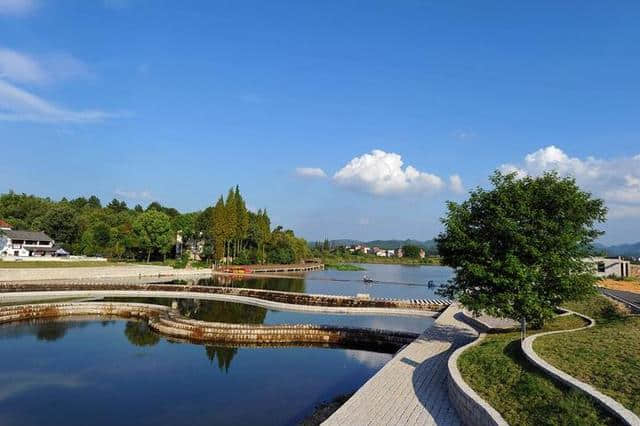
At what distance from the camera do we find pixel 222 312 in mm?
34438

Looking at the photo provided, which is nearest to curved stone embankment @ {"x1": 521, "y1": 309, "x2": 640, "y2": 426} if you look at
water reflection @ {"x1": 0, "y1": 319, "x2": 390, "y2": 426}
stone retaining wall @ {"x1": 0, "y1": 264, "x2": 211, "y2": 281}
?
water reflection @ {"x1": 0, "y1": 319, "x2": 390, "y2": 426}

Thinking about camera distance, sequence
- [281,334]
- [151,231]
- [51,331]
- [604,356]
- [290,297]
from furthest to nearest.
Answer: [151,231] → [290,297] → [51,331] → [281,334] → [604,356]

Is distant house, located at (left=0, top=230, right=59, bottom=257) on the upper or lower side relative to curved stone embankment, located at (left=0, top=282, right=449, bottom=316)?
upper

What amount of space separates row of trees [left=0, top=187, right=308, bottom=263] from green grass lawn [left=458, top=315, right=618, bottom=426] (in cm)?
6360

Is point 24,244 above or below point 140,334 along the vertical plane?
above

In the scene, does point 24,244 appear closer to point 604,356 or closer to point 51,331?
point 51,331

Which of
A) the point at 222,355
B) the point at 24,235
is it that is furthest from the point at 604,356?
the point at 24,235

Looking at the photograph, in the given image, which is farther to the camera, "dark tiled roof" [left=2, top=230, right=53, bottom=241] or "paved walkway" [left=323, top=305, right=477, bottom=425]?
"dark tiled roof" [left=2, top=230, right=53, bottom=241]

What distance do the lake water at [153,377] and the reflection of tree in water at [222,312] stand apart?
4.73 m

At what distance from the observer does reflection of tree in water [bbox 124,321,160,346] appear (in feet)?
83.4

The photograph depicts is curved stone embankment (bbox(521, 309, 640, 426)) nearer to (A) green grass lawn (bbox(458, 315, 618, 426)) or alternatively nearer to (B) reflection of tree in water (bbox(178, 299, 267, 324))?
(A) green grass lawn (bbox(458, 315, 618, 426))

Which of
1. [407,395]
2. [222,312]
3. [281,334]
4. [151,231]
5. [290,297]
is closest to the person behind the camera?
[407,395]

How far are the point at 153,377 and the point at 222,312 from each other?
15.4 meters

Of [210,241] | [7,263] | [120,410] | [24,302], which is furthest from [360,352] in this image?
[210,241]
